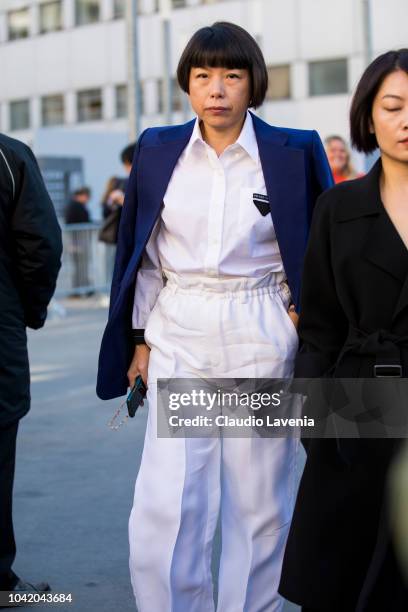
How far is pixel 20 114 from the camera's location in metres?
50.7

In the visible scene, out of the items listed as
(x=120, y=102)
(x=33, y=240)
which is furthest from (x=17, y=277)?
(x=120, y=102)

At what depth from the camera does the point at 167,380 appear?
388 cm

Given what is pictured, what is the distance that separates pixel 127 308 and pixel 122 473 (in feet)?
9.57

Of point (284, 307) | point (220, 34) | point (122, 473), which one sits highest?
point (220, 34)

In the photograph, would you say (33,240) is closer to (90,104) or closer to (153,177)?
(153,177)

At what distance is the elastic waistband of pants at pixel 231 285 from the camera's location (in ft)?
12.6

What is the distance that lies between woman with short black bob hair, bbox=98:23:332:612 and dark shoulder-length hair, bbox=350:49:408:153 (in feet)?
2.10

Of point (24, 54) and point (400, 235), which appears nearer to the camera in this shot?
point (400, 235)

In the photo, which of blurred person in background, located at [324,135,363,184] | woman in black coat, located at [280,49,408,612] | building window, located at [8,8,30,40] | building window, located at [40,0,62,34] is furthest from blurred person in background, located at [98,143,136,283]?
building window, located at [8,8,30,40]

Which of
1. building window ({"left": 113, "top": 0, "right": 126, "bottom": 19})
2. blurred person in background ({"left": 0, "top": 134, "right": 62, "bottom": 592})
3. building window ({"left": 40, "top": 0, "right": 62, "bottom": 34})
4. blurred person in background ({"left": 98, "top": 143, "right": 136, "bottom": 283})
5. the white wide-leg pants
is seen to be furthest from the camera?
building window ({"left": 40, "top": 0, "right": 62, "bottom": 34})

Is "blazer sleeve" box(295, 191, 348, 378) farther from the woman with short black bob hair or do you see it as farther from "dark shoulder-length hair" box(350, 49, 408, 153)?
the woman with short black bob hair

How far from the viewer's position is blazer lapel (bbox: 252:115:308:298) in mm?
3832

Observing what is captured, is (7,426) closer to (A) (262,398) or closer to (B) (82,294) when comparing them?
(A) (262,398)

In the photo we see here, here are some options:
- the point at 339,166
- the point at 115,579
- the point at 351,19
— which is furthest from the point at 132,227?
the point at 351,19
